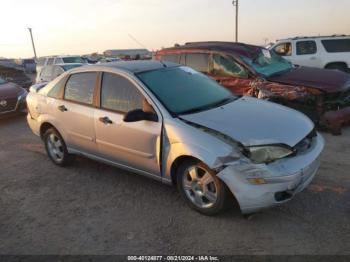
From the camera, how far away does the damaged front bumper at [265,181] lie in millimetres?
3275

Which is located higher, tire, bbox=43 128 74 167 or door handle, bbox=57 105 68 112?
door handle, bbox=57 105 68 112

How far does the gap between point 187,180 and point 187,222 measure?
1.45 feet

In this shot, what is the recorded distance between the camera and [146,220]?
3838 mm

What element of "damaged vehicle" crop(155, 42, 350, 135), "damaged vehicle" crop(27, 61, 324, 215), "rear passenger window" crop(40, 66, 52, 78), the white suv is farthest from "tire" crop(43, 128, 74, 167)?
the white suv

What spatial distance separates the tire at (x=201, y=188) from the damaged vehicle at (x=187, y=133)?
0.03 ft

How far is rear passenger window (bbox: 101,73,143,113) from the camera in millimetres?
4244

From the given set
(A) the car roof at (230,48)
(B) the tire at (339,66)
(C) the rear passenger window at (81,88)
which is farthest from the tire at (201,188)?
(B) the tire at (339,66)

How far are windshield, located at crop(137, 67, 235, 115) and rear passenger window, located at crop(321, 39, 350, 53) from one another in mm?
9050

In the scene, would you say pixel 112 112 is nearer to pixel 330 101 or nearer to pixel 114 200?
pixel 114 200

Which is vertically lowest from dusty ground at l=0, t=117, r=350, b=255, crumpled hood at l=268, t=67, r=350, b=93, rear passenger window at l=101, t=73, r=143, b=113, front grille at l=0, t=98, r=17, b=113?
dusty ground at l=0, t=117, r=350, b=255

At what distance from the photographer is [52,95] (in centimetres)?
538

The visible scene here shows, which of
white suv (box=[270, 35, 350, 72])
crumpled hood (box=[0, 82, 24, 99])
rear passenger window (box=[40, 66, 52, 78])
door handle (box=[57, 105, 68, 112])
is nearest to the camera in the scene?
door handle (box=[57, 105, 68, 112])

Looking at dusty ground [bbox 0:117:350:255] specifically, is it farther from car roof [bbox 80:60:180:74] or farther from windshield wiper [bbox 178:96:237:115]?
car roof [bbox 80:60:180:74]

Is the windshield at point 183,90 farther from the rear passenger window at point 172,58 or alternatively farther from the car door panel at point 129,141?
the rear passenger window at point 172,58
